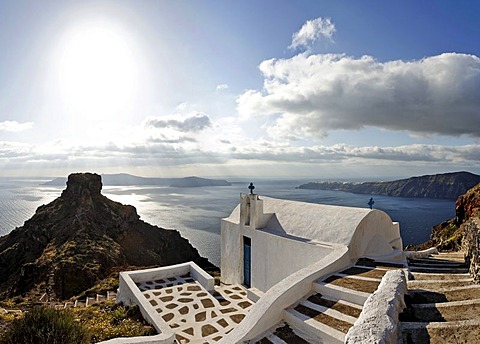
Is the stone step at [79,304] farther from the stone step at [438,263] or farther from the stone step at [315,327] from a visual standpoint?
the stone step at [438,263]

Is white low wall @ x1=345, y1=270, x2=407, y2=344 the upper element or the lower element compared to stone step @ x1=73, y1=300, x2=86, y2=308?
upper

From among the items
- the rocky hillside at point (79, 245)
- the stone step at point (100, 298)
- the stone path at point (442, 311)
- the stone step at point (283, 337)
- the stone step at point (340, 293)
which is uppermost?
the stone path at point (442, 311)

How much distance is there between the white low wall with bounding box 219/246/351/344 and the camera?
199 inches

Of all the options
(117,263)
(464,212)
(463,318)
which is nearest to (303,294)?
(463,318)

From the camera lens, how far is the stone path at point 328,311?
462 centimetres

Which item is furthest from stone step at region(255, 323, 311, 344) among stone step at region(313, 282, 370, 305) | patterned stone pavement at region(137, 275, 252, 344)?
patterned stone pavement at region(137, 275, 252, 344)

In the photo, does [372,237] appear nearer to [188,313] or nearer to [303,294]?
[303,294]

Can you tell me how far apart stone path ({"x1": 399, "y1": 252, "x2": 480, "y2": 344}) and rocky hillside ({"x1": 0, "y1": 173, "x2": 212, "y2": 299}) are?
80.5ft

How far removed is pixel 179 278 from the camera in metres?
11.2

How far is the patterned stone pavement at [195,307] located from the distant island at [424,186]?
3072 inches

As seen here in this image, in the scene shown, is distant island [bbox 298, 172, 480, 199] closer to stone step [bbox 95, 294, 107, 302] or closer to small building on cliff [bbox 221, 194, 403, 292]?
small building on cliff [bbox 221, 194, 403, 292]

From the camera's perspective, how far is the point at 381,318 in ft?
11.4

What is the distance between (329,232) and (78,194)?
39909mm

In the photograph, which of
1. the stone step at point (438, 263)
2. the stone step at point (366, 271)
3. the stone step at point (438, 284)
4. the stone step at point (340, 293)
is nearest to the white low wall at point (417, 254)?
the stone step at point (438, 263)
